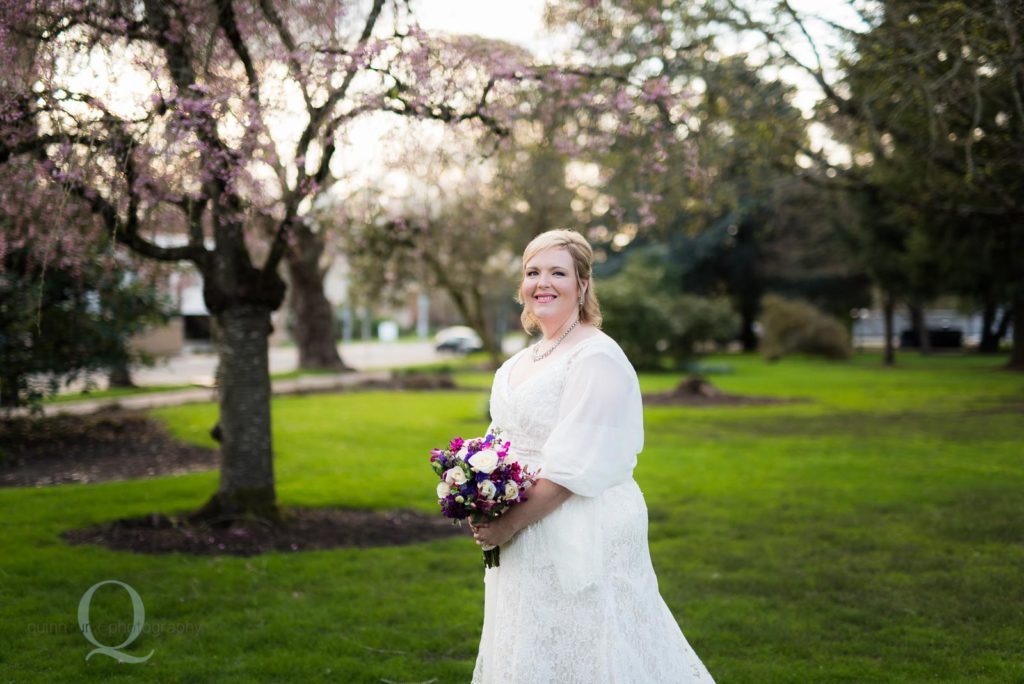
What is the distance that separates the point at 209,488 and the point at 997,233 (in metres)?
14.1

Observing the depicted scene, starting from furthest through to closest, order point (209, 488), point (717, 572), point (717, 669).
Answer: point (209, 488), point (717, 572), point (717, 669)

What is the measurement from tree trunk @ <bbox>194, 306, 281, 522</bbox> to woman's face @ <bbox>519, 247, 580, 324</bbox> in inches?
187

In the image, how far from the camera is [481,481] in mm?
3148

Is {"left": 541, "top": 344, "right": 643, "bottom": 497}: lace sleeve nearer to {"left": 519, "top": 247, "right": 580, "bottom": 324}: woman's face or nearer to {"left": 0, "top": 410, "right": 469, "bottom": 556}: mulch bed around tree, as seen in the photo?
{"left": 519, "top": 247, "right": 580, "bottom": 324}: woman's face

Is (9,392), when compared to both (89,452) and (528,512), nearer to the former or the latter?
(89,452)

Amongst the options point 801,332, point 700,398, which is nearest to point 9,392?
point 700,398

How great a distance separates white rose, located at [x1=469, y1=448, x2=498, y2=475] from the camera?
3.13m

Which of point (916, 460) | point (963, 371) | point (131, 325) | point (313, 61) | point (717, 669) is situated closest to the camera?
point (717, 669)

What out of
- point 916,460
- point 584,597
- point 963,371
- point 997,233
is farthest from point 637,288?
point 584,597

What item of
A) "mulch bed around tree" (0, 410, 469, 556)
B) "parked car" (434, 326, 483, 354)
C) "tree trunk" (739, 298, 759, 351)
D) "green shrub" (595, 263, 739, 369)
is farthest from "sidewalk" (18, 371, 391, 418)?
"tree trunk" (739, 298, 759, 351)

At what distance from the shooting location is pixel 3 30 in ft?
16.6

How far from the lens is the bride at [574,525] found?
3184 mm

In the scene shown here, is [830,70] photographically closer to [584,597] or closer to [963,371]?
[584,597]

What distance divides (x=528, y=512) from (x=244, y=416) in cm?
496
